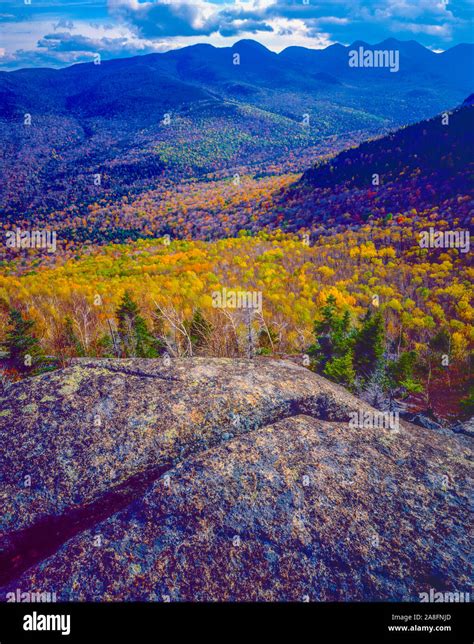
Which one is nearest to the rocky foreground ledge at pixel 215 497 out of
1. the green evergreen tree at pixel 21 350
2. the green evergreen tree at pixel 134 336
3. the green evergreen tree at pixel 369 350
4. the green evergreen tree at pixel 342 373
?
the green evergreen tree at pixel 21 350

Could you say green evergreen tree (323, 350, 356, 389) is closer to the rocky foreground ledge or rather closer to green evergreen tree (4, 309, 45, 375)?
the rocky foreground ledge

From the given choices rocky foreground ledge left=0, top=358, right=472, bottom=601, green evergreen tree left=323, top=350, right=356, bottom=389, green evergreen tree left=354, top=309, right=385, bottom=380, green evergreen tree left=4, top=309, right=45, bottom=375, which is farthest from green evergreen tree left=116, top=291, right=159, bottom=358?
rocky foreground ledge left=0, top=358, right=472, bottom=601

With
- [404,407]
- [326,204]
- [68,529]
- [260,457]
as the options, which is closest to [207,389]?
[260,457]

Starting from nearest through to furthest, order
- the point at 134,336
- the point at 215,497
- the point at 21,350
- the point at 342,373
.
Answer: the point at 215,497
the point at 21,350
the point at 342,373
the point at 134,336

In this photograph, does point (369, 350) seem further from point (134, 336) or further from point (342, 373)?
point (134, 336)

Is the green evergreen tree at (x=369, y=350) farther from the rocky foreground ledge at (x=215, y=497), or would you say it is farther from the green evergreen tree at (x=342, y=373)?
the rocky foreground ledge at (x=215, y=497)

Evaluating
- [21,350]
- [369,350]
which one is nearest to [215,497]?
[21,350]

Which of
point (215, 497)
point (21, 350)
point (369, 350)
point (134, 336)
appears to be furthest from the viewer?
point (134, 336)

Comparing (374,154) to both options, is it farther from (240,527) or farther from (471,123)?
(240,527)
